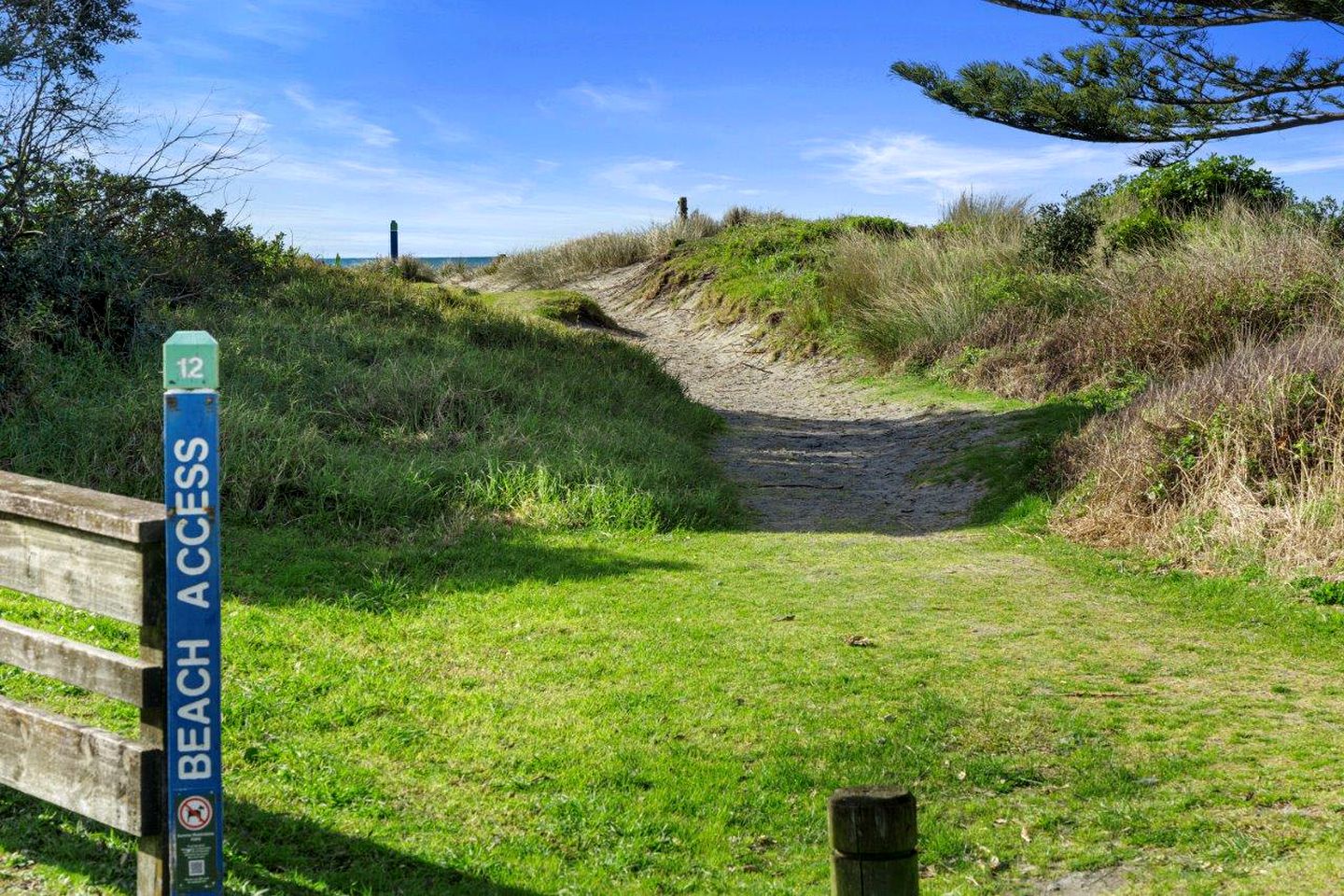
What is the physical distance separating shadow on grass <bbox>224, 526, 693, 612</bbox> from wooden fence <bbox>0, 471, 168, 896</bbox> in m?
3.22

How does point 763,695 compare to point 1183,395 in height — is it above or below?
below

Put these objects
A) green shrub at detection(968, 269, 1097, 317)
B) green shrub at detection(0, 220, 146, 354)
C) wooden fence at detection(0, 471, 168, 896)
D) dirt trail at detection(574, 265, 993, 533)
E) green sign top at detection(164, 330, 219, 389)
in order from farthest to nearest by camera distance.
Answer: green shrub at detection(968, 269, 1097, 317) → green shrub at detection(0, 220, 146, 354) → dirt trail at detection(574, 265, 993, 533) → wooden fence at detection(0, 471, 168, 896) → green sign top at detection(164, 330, 219, 389)

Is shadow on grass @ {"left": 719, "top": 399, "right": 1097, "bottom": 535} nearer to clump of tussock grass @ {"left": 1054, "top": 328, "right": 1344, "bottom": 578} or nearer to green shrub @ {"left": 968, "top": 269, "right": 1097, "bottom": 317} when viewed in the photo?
clump of tussock grass @ {"left": 1054, "top": 328, "right": 1344, "bottom": 578}

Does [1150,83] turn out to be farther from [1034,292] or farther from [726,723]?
[726,723]

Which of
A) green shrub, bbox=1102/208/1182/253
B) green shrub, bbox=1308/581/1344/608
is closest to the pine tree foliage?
green shrub, bbox=1102/208/1182/253

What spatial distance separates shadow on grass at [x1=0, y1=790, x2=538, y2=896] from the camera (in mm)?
3932

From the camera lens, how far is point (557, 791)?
4.61 m

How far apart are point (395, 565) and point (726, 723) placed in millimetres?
3378

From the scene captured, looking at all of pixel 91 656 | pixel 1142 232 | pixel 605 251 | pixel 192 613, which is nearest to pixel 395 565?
pixel 91 656

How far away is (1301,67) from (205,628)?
15428mm

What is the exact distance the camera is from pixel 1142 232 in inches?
656

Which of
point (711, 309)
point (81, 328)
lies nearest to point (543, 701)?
point (81, 328)

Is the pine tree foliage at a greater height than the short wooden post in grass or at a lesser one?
greater

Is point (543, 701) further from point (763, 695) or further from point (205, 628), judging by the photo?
point (205, 628)
